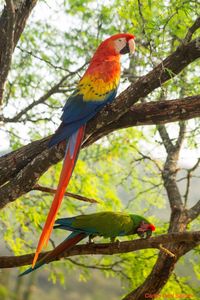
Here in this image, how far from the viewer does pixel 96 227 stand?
1.81m

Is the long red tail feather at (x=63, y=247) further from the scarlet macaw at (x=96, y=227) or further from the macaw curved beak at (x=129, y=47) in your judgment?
the macaw curved beak at (x=129, y=47)

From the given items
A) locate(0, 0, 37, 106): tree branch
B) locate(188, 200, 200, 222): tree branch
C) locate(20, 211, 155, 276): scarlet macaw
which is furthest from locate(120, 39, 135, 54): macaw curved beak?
locate(188, 200, 200, 222): tree branch

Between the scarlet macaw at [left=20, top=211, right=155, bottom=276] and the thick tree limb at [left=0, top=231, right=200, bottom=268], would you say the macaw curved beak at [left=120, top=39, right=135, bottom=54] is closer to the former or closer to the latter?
the scarlet macaw at [left=20, top=211, right=155, bottom=276]

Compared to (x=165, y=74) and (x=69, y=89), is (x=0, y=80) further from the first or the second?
(x=69, y=89)

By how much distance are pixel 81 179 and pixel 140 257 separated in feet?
3.44

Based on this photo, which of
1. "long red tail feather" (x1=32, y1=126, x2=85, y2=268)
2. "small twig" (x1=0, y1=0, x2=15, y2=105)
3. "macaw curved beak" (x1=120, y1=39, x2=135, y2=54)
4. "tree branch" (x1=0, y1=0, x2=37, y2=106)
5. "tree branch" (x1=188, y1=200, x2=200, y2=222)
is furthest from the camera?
"tree branch" (x1=188, y1=200, x2=200, y2=222)

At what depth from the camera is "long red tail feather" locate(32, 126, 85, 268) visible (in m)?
1.52

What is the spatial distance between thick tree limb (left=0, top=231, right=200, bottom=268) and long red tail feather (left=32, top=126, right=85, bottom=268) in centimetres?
26

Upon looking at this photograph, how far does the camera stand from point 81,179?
4.12 metres

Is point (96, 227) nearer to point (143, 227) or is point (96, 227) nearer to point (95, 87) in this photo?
point (143, 227)

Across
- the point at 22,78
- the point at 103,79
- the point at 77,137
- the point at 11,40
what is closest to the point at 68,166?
the point at 77,137

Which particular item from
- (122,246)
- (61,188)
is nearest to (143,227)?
(122,246)

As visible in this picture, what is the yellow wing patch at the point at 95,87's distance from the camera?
194 cm

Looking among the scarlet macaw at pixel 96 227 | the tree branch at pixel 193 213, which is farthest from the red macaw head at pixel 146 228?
the tree branch at pixel 193 213
